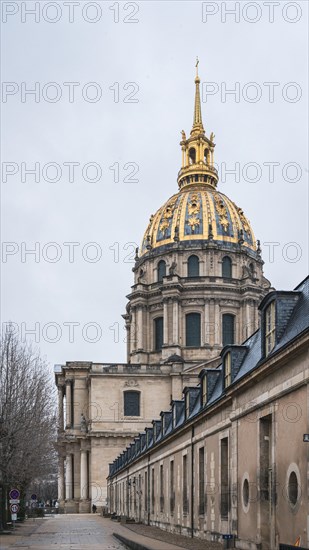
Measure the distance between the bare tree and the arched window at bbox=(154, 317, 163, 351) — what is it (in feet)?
160

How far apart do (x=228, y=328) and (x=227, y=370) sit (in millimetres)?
71992

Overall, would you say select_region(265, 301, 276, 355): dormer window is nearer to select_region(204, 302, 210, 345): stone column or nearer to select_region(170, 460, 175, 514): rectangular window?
select_region(170, 460, 175, 514): rectangular window

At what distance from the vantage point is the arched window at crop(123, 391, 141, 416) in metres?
94.0

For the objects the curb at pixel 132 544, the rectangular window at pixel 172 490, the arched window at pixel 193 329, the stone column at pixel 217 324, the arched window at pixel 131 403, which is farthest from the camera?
the arched window at pixel 193 329

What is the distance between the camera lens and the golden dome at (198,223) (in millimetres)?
101250

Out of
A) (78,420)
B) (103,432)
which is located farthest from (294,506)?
(78,420)

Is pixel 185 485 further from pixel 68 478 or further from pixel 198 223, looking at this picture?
pixel 198 223

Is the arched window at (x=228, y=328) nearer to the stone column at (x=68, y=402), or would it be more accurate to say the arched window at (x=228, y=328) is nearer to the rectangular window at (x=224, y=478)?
the stone column at (x=68, y=402)

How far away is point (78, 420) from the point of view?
328 ft

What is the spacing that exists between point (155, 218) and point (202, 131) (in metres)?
16.6

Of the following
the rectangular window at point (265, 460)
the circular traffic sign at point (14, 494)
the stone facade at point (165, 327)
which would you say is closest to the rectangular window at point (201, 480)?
the circular traffic sign at point (14, 494)

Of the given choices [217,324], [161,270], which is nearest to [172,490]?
[217,324]

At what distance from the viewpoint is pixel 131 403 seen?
9419cm

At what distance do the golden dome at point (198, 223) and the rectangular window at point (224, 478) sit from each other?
239ft
